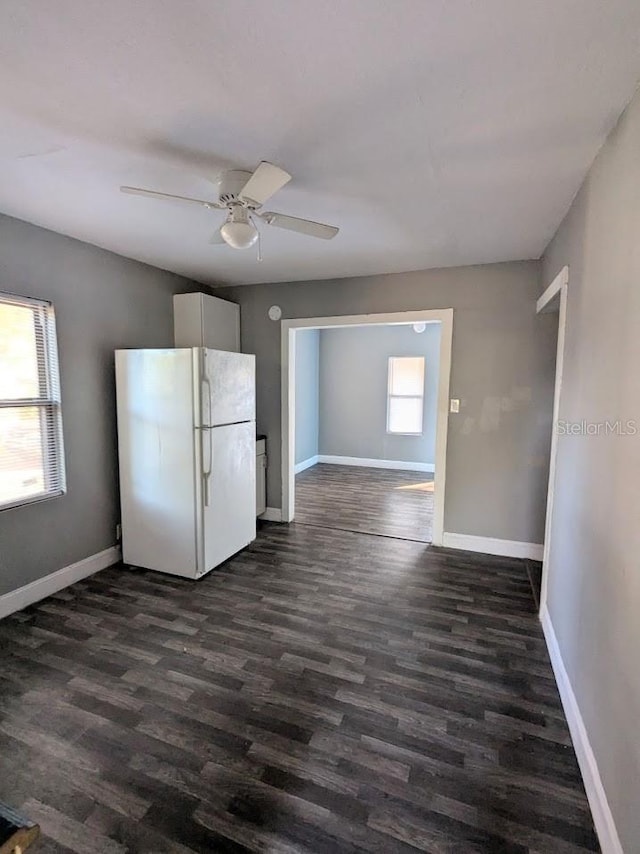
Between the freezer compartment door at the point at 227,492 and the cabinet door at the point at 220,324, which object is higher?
the cabinet door at the point at 220,324

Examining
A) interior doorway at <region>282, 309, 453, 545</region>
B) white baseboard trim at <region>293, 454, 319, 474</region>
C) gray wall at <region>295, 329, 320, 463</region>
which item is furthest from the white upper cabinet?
white baseboard trim at <region>293, 454, 319, 474</region>

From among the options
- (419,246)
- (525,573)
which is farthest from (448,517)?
(419,246)

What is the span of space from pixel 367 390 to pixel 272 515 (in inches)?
135

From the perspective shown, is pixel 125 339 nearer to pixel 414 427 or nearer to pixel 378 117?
pixel 378 117

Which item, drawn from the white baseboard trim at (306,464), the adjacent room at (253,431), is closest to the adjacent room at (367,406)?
the white baseboard trim at (306,464)

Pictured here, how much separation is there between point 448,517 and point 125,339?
3.19m

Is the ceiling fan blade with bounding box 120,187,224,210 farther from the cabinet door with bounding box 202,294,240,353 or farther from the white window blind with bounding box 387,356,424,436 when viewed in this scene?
the white window blind with bounding box 387,356,424,436

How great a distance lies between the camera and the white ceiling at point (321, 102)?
1117 mm

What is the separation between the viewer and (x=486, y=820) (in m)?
1.43

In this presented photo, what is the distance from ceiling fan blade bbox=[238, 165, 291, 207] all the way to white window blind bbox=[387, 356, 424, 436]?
17.5 feet

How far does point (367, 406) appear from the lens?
23.7 feet

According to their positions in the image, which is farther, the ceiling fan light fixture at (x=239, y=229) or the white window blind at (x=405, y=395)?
the white window blind at (x=405, y=395)

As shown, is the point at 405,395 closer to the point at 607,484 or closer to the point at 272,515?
the point at 272,515

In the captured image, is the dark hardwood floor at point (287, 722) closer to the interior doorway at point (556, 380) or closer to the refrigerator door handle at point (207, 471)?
the interior doorway at point (556, 380)
